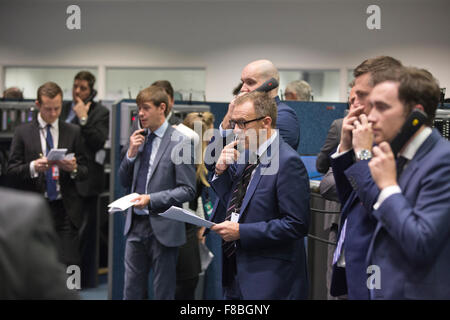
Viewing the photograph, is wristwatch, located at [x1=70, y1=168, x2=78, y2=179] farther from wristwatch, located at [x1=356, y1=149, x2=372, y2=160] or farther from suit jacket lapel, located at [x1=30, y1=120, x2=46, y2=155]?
wristwatch, located at [x1=356, y1=149, x2=372, y2=160]

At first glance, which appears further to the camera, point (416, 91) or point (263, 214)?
point (263, 214)

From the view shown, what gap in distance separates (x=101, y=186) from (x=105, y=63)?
14.0 ft

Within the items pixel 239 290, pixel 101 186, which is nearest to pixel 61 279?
pixel 239 290

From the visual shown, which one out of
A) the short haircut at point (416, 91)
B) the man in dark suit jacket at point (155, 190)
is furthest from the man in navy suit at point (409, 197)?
the man in dark suit jacket at point (155, 190)

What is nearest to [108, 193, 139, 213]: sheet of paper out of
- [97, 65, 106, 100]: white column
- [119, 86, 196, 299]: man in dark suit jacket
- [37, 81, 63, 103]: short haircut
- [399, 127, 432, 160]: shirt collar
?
[119, 86, 196, 299]: man in dark suit jacket

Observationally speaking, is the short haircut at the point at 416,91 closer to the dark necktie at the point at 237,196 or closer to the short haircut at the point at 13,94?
the dark necktie at the point at 237,196

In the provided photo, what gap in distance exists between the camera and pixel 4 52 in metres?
8.57

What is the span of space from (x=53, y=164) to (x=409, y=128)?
9.69 ft

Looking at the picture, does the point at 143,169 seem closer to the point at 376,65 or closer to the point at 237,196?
the point at 237,196

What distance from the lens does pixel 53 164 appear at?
3881mm

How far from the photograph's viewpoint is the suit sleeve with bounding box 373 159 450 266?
1.42m

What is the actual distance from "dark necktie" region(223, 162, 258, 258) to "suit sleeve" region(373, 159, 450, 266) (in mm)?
834

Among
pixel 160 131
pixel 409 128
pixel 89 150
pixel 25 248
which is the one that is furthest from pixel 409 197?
pixel 89 150

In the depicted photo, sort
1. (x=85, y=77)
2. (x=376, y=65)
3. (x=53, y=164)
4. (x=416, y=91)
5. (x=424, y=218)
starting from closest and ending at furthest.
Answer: (x=424, y=218) → (x=416, y=91) → (x=376, y=65) → (x=53, y=164) → (x=85, y=77)
